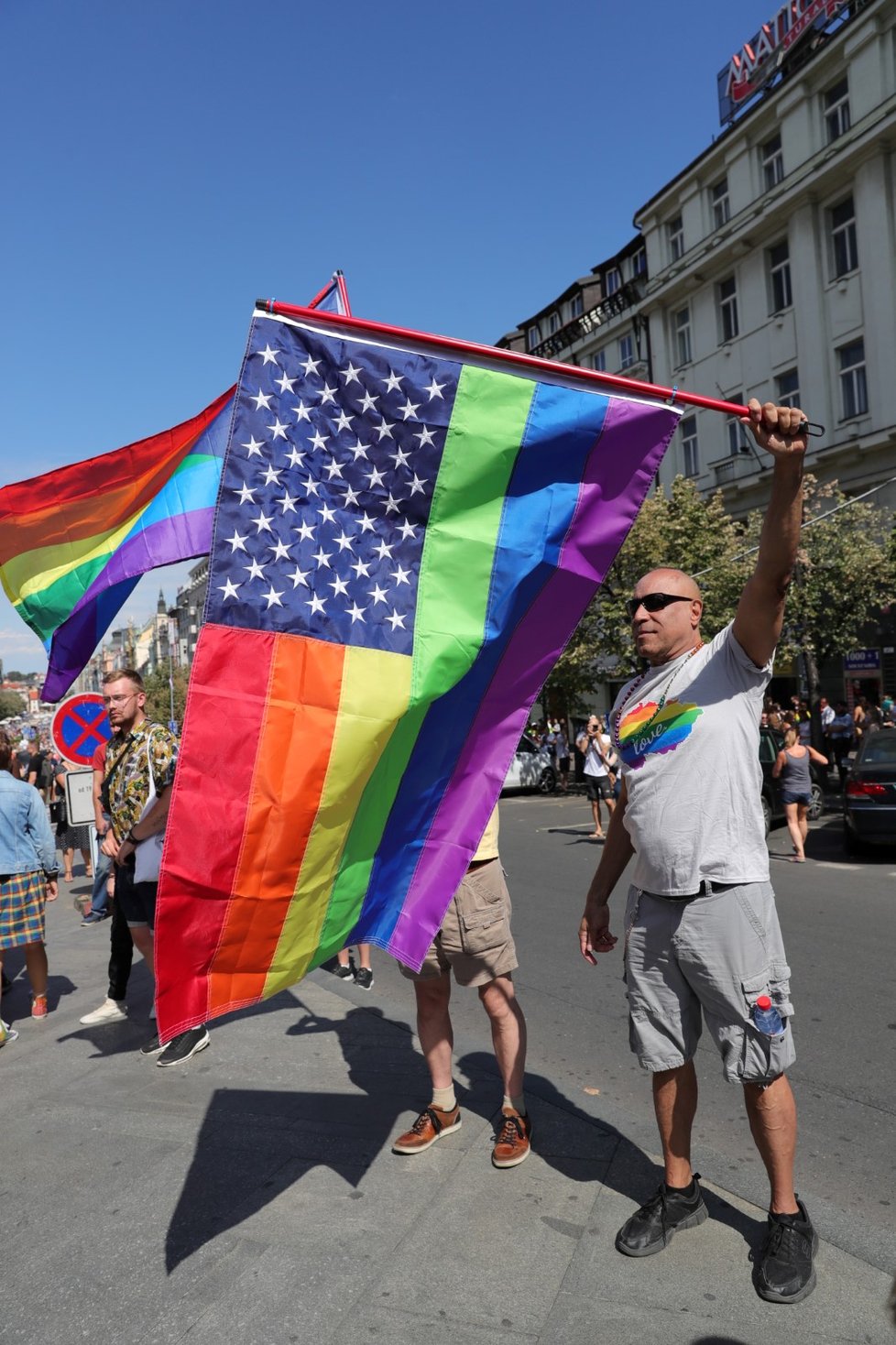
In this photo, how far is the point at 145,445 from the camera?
17.9 ft

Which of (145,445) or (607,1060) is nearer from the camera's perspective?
(607,1060)

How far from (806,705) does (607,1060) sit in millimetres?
20370

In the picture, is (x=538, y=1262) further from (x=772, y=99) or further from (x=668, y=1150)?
(x=772, y=99)

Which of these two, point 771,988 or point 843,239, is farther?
point 843,239

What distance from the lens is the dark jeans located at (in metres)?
5.90

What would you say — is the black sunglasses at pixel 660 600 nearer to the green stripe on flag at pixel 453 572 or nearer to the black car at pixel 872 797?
the green stripe on flag at pixel 453 572

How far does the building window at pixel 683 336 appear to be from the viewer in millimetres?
32938

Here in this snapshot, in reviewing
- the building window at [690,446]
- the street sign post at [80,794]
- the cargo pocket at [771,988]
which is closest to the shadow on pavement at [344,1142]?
the cargo pocket at [771,988]

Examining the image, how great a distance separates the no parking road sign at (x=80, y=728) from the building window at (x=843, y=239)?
2397 cm

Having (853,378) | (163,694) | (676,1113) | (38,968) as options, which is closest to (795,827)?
(38,968)

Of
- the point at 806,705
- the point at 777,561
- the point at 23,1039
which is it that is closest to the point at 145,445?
the point at 23,1039

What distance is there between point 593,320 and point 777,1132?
3894 cm

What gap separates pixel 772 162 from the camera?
28.6 meters

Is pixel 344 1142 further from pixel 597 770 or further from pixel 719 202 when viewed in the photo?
pixel 719 202
